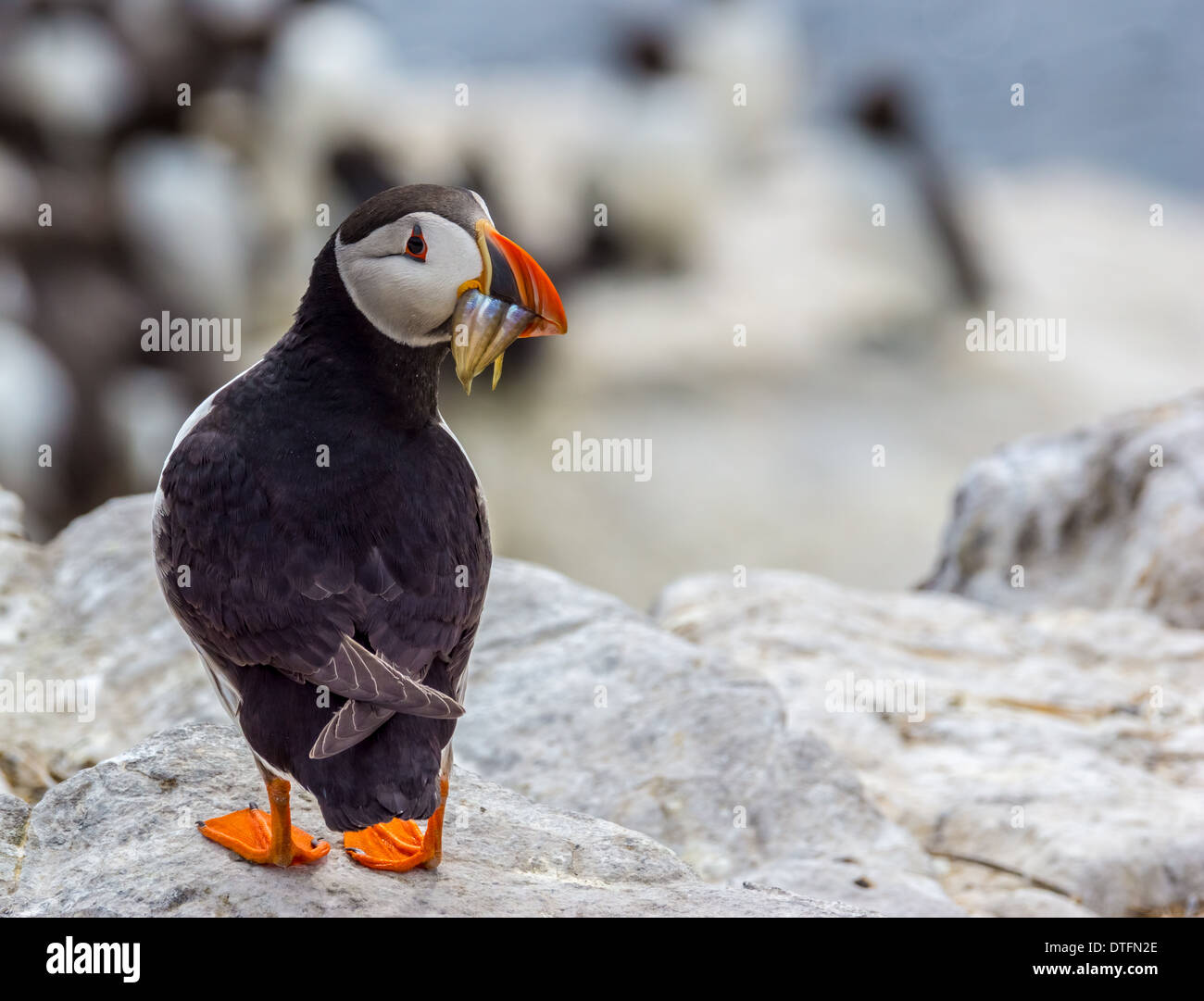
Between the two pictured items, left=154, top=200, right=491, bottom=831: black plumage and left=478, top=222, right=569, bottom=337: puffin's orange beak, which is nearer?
left=154, top=200, right=491, bottom=831: black plumage

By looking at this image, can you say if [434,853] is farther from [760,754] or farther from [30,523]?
[30,523]

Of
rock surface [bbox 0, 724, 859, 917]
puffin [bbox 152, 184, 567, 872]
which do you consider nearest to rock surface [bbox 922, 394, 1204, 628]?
rock surface [bbox 0, 724, 859, 917]

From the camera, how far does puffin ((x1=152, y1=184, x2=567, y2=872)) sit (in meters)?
2.47

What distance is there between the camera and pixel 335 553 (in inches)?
104

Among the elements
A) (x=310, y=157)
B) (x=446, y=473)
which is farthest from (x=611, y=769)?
(x=310, y=157)

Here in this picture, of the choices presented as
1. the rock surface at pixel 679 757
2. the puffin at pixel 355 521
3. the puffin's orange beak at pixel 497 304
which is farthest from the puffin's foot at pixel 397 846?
the rock surface at pixel 679 757

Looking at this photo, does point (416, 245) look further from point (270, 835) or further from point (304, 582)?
point (270, 835)

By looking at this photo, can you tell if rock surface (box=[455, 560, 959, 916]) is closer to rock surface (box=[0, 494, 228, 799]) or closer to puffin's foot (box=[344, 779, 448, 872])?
rock surface (box=[0, 494, 228, 799])

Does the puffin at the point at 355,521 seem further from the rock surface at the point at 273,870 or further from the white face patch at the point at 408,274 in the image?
the rock surface at the point at 273,870

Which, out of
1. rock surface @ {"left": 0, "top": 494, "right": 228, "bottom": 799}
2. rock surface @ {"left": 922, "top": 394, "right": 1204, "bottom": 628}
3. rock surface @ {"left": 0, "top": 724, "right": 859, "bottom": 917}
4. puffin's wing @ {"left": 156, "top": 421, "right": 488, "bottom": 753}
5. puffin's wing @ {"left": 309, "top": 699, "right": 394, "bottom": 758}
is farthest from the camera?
rock surface @ {"left": 922, "top": 394, "right": 1204, "bottom": 628}

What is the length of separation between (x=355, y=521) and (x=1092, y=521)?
4.70 meters

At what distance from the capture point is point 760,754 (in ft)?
13.9

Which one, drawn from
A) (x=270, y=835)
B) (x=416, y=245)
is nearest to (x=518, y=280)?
(x=416, y=245)
